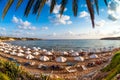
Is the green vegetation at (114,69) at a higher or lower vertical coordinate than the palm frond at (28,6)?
lower

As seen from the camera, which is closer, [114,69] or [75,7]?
[75,7]

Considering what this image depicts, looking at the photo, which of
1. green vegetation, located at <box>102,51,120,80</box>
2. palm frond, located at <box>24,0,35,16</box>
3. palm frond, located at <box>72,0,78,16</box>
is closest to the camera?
palm frond, located at <box>24,0,35,16</box>

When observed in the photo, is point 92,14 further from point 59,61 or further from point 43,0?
point 59,61

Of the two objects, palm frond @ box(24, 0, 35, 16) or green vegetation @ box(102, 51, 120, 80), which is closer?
palm frond @ box(24, 0, 35, 16)

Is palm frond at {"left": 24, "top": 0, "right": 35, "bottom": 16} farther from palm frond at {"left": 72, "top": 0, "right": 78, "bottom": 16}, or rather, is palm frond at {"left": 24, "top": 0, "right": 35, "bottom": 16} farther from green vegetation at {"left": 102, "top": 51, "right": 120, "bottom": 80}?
green vegetation at {"left": 102, "top": 51, "right": 120, "bottom": 80}

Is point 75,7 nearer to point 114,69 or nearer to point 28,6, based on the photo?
point 28,6

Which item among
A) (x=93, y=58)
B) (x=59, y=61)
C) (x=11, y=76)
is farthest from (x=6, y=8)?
(x=93, y=58)

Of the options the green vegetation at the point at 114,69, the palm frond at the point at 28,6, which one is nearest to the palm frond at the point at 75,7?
the palm frond at the point at 28,6

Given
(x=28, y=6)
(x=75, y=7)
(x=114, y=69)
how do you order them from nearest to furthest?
(x=28, y=6) → (x=75, y=7) → (x=114, y=69)

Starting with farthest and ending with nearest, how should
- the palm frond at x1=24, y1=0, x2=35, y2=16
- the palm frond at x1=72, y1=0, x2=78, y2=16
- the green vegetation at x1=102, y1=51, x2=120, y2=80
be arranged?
the green vegetation at x1=102, y1=51, x2=120, y2=80 < the palm frond at x1=72, y1=0, x2=78, y2=16 < the palm frond at x1=24, y1=0, x2=35, y2=16

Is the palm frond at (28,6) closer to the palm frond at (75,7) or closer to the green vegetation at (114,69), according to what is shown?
the palm frond at (75,7)

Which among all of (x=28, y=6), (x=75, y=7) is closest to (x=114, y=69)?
(x=75, y=7)

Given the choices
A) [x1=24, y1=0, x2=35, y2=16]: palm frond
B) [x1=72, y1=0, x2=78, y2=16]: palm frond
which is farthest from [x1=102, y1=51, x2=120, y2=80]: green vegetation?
[x1=24, y1=0, x2=35, y2=16]: palm frond

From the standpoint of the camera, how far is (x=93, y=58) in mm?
40781
